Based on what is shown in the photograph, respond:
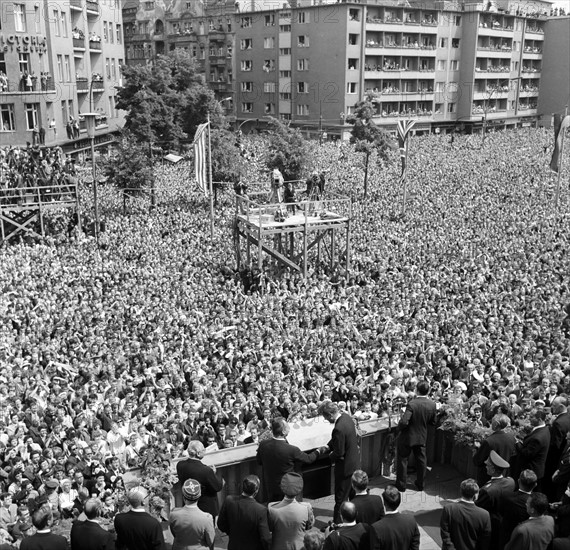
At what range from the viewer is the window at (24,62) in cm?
3900

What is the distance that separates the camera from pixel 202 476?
6.92 meters

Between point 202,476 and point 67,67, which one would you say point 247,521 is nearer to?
point 202,476

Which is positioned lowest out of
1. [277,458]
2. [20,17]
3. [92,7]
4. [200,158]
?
[277,458]

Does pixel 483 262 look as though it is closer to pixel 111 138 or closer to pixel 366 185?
pixel 366 185

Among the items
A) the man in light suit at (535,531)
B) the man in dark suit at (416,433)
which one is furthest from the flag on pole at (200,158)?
the man in light suit at (535,531)

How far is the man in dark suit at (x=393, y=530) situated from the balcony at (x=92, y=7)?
48959mm

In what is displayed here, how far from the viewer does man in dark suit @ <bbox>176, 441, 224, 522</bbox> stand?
693 cm

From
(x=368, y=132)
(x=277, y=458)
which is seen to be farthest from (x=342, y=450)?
(x=368, y=132)

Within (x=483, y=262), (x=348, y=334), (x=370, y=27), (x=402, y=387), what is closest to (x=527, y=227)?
(x=483, y=262)

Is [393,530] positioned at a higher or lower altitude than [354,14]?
lower

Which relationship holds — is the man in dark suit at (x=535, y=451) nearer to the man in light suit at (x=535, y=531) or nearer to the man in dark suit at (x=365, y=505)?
the man in light suit at (x=535, y=531)

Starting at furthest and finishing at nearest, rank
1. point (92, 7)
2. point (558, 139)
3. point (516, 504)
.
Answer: point (92, 7) → point (558, 139) → point (516, 504)

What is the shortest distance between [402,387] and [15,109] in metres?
34.2

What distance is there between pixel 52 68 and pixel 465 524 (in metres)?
42.4
